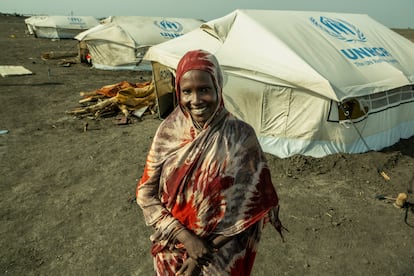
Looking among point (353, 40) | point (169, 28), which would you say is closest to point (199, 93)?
point (353, 40)

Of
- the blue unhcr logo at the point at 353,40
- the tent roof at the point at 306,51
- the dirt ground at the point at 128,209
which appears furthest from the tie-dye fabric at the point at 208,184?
the blue unhcr logo at the point at 353,40

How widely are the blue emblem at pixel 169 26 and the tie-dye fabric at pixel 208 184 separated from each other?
1651 centimetres

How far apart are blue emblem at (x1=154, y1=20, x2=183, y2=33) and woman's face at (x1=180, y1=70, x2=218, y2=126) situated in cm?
1652

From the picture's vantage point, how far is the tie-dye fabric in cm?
156

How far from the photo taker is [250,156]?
1596 millimetres

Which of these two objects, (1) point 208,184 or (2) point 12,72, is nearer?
(1) point 208,184

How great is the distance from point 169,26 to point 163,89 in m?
10.0

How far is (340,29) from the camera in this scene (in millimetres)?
7512

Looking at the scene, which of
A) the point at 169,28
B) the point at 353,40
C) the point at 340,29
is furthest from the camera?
the point at 169,28

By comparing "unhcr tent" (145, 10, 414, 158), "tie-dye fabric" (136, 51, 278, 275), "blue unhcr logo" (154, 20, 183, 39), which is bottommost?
"blue unhcr logo" (154, 20, 183, 39)

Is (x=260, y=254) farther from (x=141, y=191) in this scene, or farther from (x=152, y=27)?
(x=152, y=27)

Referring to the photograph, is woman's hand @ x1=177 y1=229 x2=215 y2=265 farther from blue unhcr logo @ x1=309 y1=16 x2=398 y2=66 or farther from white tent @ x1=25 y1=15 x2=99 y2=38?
white tent @ x1=25 y1=15 x2=99 y2=38

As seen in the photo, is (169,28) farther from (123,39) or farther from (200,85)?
(200,85)

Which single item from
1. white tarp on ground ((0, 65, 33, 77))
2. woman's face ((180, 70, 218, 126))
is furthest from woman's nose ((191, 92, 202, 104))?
white tarp on ground ((0, 65, 33, 77))
